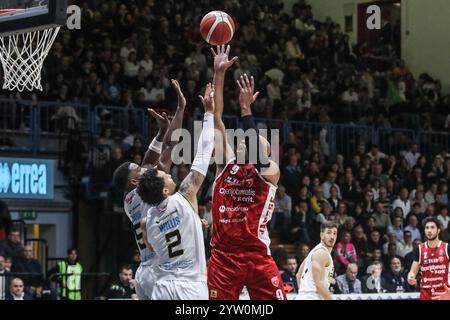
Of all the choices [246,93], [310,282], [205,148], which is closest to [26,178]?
[310,282]

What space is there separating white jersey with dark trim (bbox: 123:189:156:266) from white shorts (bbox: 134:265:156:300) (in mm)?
65

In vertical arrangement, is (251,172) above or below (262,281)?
above

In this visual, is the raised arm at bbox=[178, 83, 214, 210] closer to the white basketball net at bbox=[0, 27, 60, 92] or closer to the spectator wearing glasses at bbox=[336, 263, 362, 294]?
the white basketball net at bbox=[0, 27, 60, 92]

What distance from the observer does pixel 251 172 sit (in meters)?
9.14

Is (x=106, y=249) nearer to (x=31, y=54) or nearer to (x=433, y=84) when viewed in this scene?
(x=31, y=54)

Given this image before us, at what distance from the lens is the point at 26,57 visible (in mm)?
12781

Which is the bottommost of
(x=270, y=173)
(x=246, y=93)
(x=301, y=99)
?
(x=270, y=173)

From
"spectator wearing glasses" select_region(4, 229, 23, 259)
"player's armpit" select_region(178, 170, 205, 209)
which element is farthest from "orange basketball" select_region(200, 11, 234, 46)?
"spectator wearing glasses" select_region(4, 229, 23, 259)

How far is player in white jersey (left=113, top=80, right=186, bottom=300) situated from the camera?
8.31 meters

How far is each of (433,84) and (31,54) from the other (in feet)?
46.4

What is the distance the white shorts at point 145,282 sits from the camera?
8.23m

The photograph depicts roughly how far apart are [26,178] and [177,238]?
914cm

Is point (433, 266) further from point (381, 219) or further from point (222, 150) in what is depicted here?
point (381, 219)
